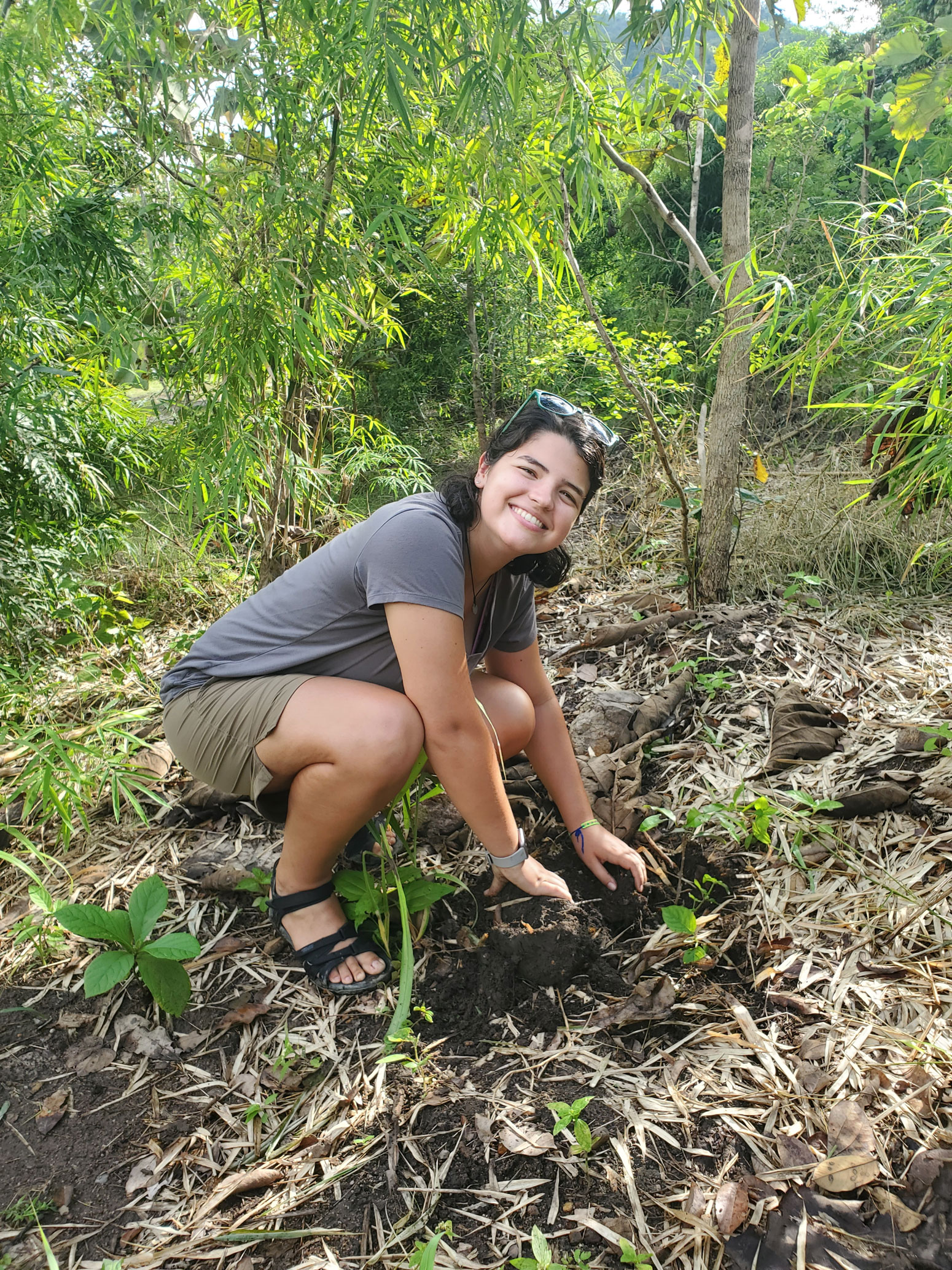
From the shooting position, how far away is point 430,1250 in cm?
92

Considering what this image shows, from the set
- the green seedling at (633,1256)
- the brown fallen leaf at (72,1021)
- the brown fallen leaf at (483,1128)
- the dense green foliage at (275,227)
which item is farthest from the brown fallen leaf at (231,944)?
the dense green foliage at (275,227)

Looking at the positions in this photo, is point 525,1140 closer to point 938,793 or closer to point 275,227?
point 938,793

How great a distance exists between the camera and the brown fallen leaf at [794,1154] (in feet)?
3.39

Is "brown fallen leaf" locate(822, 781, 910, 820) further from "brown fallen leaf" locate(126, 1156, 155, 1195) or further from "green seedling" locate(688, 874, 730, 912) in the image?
"brown fallen leaf" locate(126, 1156, 155, 1195)

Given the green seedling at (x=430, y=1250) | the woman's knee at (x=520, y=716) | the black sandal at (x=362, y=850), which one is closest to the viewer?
the green seedling at (x=430, y=1250)

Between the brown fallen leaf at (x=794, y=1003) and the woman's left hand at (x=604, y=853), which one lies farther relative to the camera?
the woman's left hand at (x=604, y=853)

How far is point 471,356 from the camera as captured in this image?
17.6ft

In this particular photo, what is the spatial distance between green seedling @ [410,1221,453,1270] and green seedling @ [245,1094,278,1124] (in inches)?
13.0

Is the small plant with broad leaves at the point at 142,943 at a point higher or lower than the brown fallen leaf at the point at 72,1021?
higher

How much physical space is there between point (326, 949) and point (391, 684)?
50 cm

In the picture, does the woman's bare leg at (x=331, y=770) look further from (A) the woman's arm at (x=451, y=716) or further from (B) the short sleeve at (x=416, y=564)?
(B) the short sleeve at (x=416, y=564)

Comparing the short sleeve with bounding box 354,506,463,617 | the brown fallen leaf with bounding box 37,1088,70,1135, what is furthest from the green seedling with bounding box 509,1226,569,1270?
the short sleeve with bounding box 354,506,463,617

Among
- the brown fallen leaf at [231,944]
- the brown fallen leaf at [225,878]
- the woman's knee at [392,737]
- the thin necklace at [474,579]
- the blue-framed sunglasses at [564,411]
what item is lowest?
the brown fallen leaf at [231,944]

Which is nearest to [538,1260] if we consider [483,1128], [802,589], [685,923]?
[483,1128]
